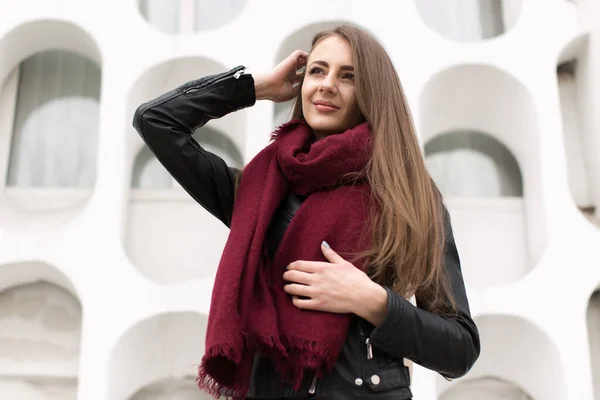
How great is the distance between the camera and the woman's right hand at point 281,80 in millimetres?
991

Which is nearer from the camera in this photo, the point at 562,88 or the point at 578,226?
the point at 578,226

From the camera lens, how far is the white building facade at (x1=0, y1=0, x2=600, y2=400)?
197 centimetres

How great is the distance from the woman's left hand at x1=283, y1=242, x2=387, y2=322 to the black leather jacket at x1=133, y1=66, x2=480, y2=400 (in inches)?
0.8

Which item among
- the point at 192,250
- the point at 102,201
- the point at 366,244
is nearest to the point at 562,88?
the point at 192,250

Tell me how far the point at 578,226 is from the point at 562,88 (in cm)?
66

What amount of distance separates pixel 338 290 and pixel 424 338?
12 centimetres

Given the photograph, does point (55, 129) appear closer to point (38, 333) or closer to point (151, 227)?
point (151, 227)

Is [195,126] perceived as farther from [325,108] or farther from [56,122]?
[56,122]

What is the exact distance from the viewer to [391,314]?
0.75 metres

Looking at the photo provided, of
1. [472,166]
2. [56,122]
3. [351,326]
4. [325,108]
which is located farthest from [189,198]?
[351,326]

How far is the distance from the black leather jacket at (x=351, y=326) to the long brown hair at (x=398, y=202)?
0.04 metres

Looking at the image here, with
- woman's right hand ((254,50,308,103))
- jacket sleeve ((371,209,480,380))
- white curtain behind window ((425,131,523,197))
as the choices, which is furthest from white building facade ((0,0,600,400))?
jacket sleeve ((371,209,480,380))

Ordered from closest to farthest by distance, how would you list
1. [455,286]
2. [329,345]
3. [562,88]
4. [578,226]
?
[329,345] → [455,286] → [578,226] → [562,88]

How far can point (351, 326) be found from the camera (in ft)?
2.65
